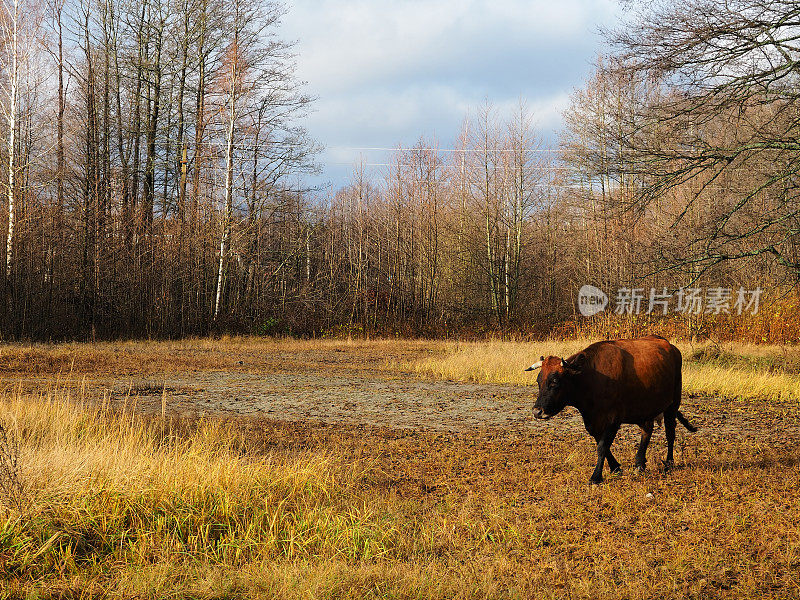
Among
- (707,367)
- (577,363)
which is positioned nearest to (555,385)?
(577,363)

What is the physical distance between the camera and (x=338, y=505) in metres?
5.39

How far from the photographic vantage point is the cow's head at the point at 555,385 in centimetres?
600

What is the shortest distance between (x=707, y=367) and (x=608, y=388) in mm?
10297

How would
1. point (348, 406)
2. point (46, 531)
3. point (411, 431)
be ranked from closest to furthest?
point (46, 531) < point (411, 431) < point (348, 406)

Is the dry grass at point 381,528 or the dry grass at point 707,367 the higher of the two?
the dry grass at point 707,367

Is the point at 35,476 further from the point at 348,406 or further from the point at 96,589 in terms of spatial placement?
the point at 348,406

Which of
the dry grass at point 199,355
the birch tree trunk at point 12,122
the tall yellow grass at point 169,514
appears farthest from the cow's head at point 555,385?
the birch tree trunk at point 12,122

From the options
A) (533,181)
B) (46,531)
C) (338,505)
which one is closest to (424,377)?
(338,505)

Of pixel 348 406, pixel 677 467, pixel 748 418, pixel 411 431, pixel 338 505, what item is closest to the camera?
pixel 338 505

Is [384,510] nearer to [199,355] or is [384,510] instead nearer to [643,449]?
[643,449]

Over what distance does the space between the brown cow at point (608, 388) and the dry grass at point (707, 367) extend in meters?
6.90

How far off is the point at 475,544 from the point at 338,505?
1.22 metres

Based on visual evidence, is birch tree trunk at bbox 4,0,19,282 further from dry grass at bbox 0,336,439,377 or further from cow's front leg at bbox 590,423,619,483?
cow's front leg at bbox 590,423,619,483

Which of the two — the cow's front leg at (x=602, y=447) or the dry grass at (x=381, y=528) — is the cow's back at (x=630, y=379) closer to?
the cow's front leg at (x=602, y=447)
